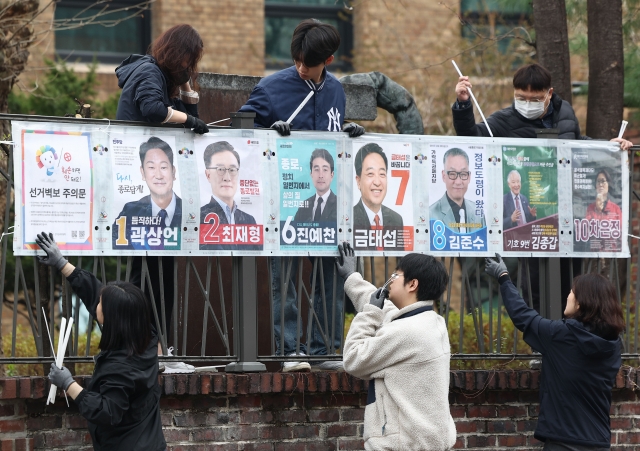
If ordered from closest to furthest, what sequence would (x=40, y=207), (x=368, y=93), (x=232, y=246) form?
(x=40, y=207), (x=232, y=246), (x=368, y=93)

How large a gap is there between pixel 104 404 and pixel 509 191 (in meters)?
2.94

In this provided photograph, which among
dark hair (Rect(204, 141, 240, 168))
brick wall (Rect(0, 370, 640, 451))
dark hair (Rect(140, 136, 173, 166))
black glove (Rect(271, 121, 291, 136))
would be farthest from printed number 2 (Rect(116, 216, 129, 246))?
black glove (Rect(271, 121, 291, 136))

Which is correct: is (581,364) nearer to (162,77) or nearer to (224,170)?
(224,170)

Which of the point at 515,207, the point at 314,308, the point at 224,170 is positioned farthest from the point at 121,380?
the point at 515,207

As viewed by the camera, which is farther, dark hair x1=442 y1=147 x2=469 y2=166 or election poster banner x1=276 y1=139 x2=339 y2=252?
dark hair x1=442 y1=147 x2=469 y2=166

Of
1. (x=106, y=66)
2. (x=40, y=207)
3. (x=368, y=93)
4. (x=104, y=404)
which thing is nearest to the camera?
(x=104, y=404)

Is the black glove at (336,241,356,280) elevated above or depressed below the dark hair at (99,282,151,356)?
above

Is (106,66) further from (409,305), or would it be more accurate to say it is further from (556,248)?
(409,305)

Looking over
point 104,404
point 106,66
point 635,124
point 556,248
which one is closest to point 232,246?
point 104,404

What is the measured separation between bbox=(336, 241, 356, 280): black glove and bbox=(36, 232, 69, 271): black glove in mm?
1486

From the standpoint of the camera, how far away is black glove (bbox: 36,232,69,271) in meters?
5.40

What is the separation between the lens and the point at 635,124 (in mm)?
10688

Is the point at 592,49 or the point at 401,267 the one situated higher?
the point at 592,49

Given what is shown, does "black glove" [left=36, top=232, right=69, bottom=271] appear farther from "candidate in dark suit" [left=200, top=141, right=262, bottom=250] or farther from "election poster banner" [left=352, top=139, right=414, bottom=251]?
"election poster banner" [left=352, top=139, right=414, bottom=251]
